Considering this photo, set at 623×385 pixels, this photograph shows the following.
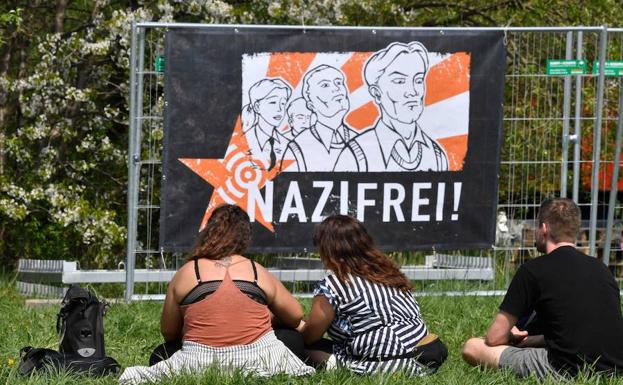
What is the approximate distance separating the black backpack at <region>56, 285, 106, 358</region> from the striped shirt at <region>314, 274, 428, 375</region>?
1266 mm

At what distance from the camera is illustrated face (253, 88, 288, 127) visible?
907 centimetres

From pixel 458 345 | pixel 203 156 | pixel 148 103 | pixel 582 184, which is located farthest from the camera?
pixel 582 184

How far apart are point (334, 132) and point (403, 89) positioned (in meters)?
0.65

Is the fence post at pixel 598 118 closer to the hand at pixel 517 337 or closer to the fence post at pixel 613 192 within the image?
the fence post at pixel 613 192

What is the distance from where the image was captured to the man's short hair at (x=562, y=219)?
6117mm

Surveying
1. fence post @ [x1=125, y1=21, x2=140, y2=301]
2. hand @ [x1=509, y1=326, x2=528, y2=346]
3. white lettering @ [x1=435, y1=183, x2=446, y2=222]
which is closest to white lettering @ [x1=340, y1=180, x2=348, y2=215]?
white lettering @ [x1=435, y1=183, x2=446, y2=222]

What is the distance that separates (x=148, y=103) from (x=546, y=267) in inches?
177

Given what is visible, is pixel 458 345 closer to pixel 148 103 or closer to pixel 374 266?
pixel 374 266

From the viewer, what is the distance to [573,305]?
6.01 metres

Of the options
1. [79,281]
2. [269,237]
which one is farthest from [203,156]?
[79,281]

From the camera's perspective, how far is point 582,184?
10.7m

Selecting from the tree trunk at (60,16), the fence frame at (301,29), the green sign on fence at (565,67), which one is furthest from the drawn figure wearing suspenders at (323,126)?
the tree trunk at (60,16)

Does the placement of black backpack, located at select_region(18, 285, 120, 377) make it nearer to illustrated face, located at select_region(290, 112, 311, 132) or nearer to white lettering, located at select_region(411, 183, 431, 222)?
illustrated face, located at select_region(290, 112, 311, 132)

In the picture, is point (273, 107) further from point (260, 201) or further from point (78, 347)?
point (78, 347)
